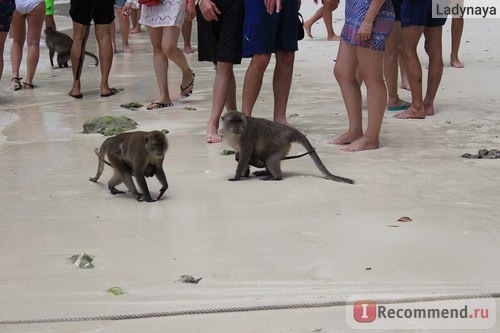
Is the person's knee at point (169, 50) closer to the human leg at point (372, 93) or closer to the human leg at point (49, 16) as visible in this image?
the human leg at point (372, 93)

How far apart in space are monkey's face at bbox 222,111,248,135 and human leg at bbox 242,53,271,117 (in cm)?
148

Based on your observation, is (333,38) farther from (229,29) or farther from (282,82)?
(229,29)

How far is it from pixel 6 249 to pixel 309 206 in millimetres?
1779

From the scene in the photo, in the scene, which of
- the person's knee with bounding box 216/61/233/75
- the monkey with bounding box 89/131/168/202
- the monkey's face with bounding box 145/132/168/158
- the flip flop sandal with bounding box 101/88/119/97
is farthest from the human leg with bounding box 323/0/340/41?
the monkey's face with bounding box 145/132/168/158

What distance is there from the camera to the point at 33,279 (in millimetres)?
4395

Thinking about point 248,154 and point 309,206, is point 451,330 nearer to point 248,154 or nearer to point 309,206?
point 309,206

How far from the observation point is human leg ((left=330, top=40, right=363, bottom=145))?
293 inches

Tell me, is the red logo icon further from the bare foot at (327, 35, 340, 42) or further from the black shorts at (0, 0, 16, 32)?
the bare foot at (327, 35, 340, 42)

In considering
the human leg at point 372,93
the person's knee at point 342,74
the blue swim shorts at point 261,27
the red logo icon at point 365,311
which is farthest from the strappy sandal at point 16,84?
the red logo icon at point 365,311

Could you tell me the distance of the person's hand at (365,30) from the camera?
22.9ft

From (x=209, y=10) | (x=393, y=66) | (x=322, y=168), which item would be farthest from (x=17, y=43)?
(x=322, y=168)

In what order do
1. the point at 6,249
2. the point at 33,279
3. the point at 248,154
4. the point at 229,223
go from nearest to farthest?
the point at 33,279
the point at 6,249
the point at 229,223
the point at 248,154

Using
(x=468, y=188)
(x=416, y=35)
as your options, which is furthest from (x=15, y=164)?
(x=416, y=35)

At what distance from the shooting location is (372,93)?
23.7ft
